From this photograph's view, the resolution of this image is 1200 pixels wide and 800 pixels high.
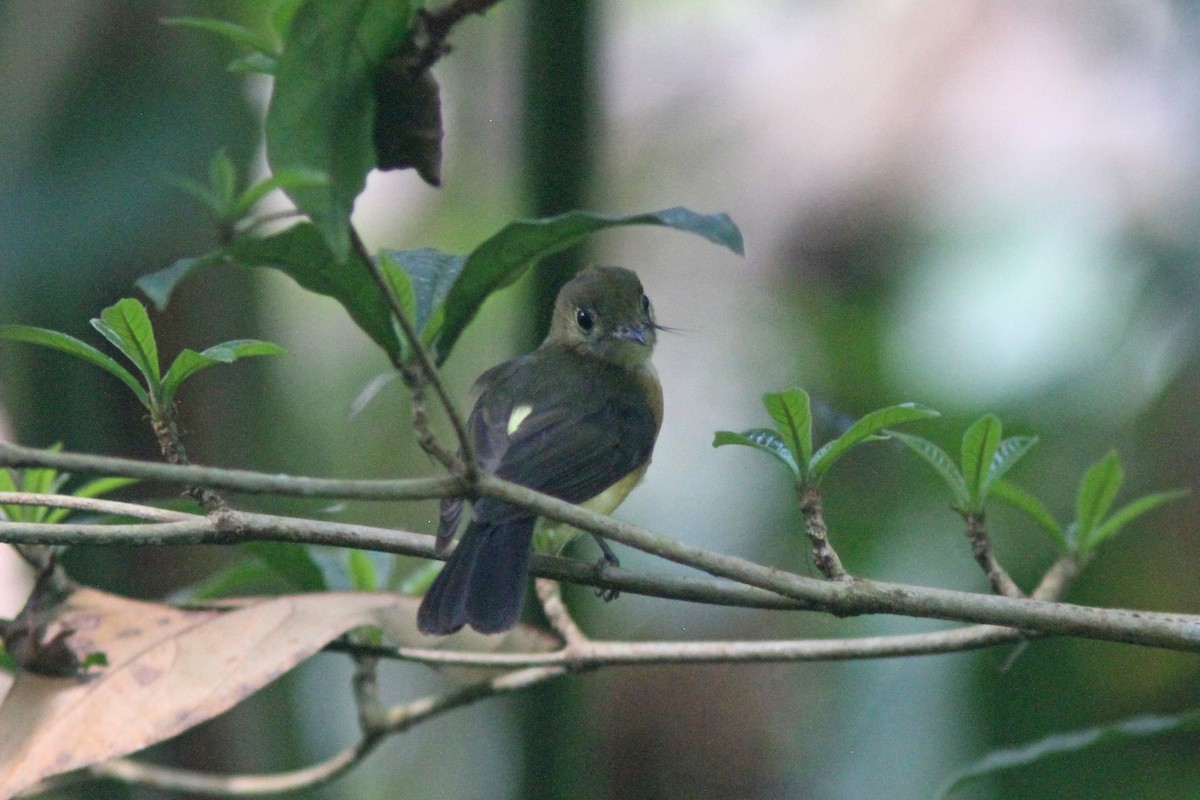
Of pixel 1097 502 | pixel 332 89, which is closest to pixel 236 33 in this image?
pixel 332 89

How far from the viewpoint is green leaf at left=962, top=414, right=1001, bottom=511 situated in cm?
151

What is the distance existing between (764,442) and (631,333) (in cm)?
125

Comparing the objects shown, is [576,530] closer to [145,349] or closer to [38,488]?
[38,488]

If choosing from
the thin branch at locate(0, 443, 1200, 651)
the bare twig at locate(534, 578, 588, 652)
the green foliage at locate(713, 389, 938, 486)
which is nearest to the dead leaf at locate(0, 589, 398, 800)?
the bare twig at locate(534, 578, 588, 652)

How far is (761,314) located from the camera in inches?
163

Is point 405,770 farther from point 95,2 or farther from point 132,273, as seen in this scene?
point 95,2

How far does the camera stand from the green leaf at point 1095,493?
5.52 ft

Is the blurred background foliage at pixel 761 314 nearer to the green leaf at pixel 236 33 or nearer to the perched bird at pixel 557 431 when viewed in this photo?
the perched bird at pixel 557 431

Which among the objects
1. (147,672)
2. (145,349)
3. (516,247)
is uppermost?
(516,247)

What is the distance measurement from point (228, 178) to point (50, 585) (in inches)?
29.9

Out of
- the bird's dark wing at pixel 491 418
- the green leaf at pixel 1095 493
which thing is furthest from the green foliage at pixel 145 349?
the green leaf at pixel 1095 493

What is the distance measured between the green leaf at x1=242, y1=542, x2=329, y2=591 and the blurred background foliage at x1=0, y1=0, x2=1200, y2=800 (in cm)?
63

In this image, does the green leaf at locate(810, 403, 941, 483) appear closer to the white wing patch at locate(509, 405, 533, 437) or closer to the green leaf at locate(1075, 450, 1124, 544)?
the green leaf at locate(1075, 450, 1124, 544)

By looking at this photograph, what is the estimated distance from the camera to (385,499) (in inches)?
40.2
